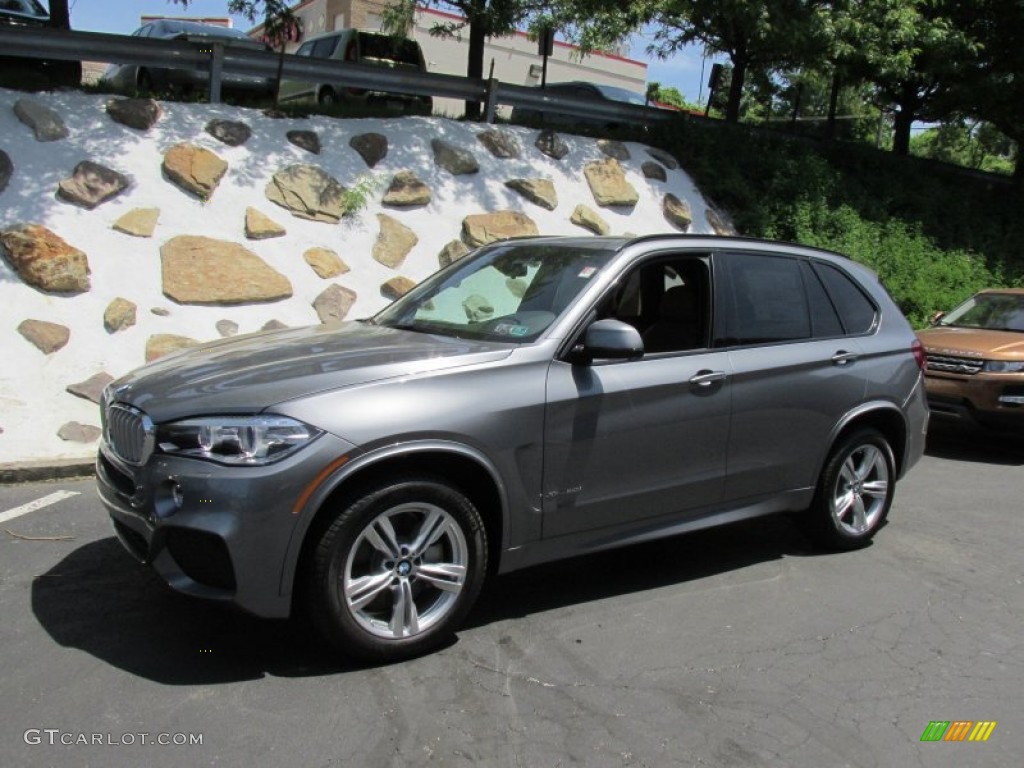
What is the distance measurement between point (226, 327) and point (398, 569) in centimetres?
518

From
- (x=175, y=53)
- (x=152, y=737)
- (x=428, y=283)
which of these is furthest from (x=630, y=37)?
(x=152, y=737)

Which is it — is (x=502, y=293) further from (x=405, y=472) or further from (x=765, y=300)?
(x=765, y=300)

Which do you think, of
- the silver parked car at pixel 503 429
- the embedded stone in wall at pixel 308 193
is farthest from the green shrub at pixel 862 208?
the silver parked car at pixel 503 429

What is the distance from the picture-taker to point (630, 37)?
14562 mm

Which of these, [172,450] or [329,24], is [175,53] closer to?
[172,450]

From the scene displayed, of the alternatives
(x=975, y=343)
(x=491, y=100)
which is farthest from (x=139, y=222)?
(x=975, y=343)

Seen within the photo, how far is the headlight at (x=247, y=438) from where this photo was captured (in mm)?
3502

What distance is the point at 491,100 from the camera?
1209cm

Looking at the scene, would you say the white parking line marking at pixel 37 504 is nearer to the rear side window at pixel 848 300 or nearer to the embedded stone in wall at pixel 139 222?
the embedded stone in wall at pixel 139 222

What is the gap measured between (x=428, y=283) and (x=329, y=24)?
3252 cm

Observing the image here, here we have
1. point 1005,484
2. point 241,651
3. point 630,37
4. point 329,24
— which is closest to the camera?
point 241,651

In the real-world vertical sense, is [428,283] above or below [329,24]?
below

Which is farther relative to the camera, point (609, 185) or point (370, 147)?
point (609, 185)

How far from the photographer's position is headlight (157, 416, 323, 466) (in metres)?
3.50
